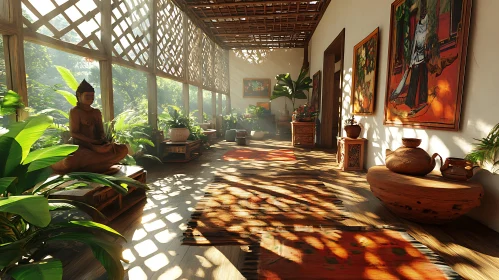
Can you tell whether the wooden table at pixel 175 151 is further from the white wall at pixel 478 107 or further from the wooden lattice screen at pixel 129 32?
the white wall at pixel 478 107

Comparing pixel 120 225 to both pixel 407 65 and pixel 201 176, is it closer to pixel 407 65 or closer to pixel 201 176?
pixel 201 176

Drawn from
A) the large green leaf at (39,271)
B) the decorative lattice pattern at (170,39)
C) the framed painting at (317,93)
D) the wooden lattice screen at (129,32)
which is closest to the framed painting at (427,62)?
the large green leaf at (39,271)

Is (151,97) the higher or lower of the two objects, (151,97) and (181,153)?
the higher

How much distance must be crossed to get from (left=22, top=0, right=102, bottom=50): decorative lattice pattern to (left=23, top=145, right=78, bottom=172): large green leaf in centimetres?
190

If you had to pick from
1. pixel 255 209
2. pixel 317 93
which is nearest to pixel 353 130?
pixel 255 209

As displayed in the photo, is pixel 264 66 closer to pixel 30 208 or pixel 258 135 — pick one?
pixel 258 135

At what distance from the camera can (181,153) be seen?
16.1 ft

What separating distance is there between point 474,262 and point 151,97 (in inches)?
191

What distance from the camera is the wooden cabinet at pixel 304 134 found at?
691cm

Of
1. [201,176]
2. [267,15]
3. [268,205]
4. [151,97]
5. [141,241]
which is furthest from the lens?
[267,15]

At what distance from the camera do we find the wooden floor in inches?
56.7

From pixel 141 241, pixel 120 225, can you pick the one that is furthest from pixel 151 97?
pixel 141 241

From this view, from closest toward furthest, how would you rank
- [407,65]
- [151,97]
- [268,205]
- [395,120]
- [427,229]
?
[427,229] → [268,205] → [407,65] → [395,120] → [151,97]

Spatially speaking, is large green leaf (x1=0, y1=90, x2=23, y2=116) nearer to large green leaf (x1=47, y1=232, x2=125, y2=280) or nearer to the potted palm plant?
large green leaf (x1=47, y1=232, x2=125, y2=280)
